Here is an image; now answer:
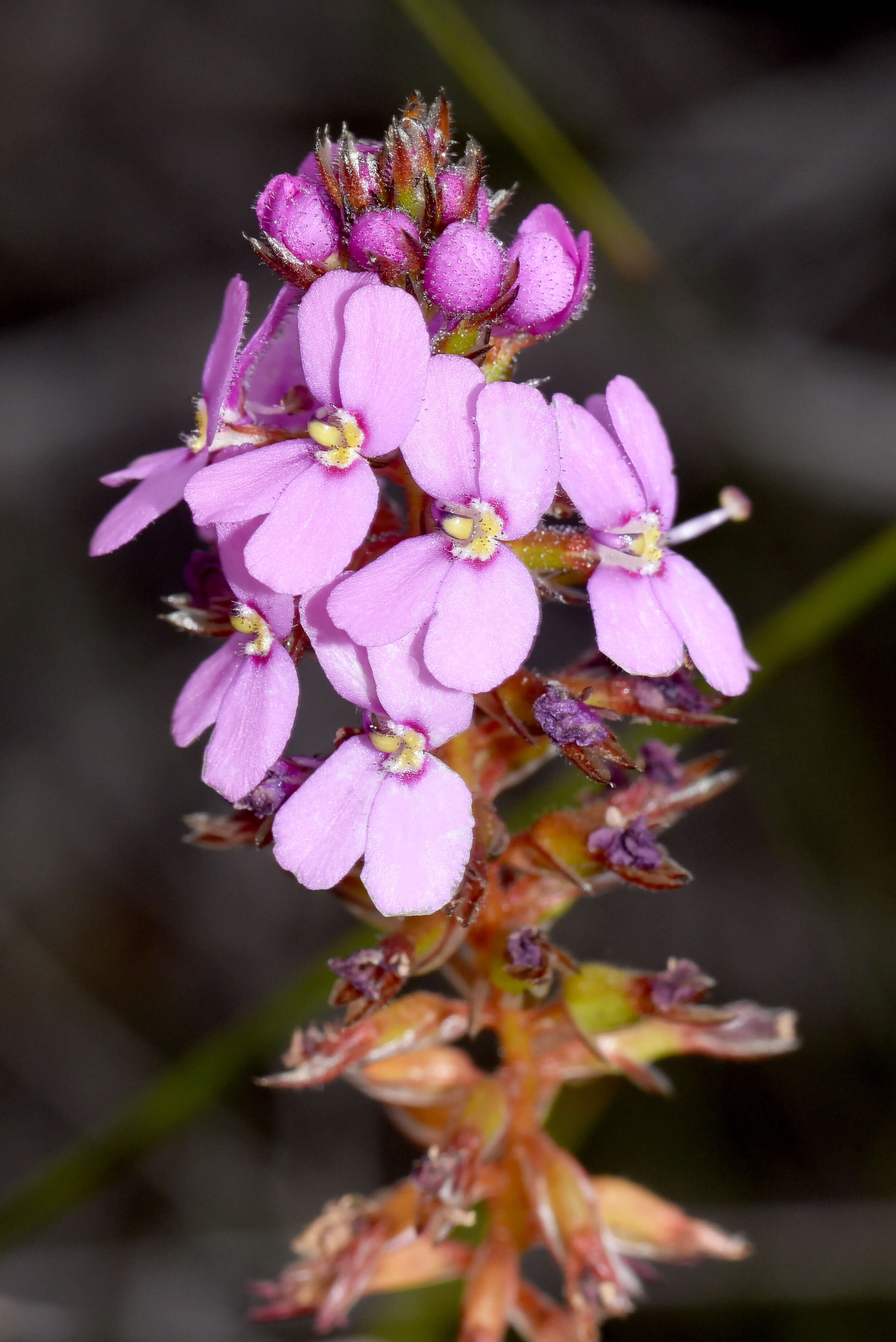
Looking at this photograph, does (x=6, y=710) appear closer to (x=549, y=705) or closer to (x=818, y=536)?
(x=818, y=536)

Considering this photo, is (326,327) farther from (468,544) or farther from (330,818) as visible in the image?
(330,818)

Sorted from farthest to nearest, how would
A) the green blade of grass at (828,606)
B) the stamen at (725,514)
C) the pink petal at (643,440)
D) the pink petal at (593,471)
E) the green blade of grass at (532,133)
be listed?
the green blade of grass at (532,133), the green blade of grass at (828,606), the stamen at (725,514), the pink petal at (643,440), the pink petal at (593,471)

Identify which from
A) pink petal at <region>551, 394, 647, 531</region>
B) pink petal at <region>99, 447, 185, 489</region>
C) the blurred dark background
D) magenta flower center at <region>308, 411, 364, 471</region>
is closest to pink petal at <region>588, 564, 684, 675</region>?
pink petal at <region>551, 394, 647, 531</region>

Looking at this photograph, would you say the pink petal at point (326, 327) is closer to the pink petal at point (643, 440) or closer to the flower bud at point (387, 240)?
the flower bud at point (387, 240)

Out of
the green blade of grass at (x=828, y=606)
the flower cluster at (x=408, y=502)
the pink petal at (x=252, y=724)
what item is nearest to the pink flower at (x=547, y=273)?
the flower cluster at (x=408, y=502)


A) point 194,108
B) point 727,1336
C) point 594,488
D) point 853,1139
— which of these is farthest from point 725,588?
point 194,108

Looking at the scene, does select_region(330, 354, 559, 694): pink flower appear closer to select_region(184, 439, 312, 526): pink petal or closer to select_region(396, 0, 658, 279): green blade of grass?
select_region(184, 439, 312, 526): pink petal
